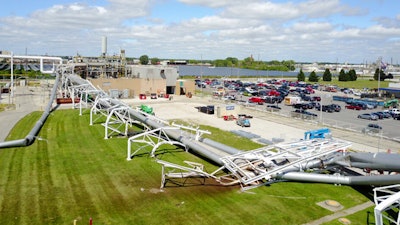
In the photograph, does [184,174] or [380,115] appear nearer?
[184,174]

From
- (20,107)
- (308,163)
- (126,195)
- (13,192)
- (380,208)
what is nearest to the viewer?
(380,208)

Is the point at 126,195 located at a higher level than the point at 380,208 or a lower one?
lower

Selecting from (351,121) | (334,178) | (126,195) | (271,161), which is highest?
(351,121)

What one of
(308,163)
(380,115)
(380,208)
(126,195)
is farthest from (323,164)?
(380,115)

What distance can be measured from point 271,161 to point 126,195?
946cm

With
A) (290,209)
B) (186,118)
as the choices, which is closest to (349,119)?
(186,118)

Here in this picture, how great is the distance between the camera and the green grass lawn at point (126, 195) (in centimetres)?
1836

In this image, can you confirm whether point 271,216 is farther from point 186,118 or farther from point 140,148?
point 186,118

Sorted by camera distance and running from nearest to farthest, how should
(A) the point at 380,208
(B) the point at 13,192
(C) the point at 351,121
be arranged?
(A) the point at 380,208 → (B) the point at 13,192 → (C) the point at 351,121

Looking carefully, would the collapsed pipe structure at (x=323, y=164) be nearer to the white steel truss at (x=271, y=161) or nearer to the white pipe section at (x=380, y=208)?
the white steel truss at (x=271, y=161)

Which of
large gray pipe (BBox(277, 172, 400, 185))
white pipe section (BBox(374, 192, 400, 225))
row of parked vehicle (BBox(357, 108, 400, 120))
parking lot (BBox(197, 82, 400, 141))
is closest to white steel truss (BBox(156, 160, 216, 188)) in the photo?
large gray pipe (BBox(277, 172, 400, 185))

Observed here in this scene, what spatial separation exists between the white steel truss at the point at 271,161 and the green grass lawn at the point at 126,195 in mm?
933

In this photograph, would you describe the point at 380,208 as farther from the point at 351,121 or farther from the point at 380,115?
the point at 380,115

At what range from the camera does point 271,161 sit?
2325 cm
